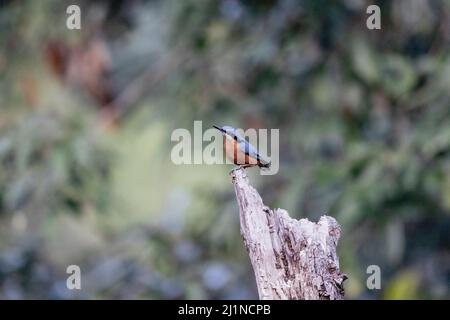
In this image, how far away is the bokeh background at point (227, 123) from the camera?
7.51 m

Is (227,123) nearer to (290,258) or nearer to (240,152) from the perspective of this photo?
(240,152)

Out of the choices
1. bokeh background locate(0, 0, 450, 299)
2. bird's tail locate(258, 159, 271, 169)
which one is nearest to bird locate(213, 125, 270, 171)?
bird's tail locate(258, 159, 271, 169)

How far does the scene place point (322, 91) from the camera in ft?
26.8

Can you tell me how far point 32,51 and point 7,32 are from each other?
26cm

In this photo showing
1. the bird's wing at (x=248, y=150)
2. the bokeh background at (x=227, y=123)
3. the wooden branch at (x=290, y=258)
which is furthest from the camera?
the bokeh background at (x=227, y=123)

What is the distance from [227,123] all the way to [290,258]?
4419 millimetres

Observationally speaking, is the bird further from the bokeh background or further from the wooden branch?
the bokeh background

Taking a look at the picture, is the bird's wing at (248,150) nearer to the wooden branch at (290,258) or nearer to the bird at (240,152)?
the bird at (240,152)

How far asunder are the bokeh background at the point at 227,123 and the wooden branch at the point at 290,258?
329 cm

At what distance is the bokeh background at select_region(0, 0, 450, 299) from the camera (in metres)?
7.51

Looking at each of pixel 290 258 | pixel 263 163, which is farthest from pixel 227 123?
pixel 290 258

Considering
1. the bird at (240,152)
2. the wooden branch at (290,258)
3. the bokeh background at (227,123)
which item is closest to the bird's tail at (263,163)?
the bird at (240,152)
